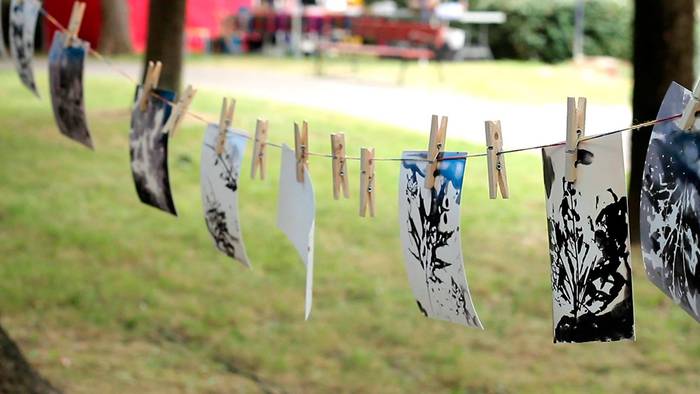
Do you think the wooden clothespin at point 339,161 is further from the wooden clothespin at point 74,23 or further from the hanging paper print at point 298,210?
the wooden clothespin at point 74,23

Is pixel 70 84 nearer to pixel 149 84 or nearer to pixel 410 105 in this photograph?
pixel 149 84

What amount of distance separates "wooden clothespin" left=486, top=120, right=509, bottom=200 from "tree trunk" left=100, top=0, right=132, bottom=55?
1553cm

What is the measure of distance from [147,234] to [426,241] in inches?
184

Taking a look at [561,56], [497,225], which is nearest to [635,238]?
[497,225]

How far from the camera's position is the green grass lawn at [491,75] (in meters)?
12.8

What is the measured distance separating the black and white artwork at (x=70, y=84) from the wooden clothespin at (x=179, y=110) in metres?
0.50

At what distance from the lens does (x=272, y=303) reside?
20.0ft

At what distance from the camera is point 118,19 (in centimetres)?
1752

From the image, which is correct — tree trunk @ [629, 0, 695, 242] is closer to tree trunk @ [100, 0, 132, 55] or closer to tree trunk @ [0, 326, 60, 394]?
tree trunk @ [0, 326, 60, 394]

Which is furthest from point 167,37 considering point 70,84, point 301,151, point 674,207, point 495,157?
point 674,207

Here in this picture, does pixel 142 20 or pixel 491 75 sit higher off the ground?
pixel 142 20

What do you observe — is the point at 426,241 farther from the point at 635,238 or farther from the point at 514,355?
the point at 635,238

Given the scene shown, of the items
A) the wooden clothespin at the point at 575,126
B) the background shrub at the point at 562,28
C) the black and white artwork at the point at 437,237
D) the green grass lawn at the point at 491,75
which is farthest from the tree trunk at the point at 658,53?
the background shrub at the point at 562,28

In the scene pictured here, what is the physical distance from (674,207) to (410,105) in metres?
9.48
